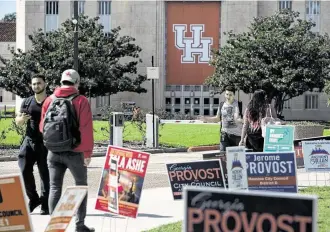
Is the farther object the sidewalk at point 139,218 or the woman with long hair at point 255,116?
the woman with long hair at point 255,116

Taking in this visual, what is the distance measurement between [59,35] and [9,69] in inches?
160

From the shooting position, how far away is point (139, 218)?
10523 millimetres

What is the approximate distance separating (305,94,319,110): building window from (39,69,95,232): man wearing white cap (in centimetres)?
5495

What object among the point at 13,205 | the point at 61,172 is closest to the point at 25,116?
the point at 61,172

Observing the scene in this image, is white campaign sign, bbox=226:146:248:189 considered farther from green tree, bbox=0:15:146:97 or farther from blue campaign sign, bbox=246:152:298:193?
green tree, bbox=0:15:146:97

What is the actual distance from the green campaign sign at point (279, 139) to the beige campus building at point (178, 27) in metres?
46.0

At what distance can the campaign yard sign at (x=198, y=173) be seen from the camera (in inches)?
389

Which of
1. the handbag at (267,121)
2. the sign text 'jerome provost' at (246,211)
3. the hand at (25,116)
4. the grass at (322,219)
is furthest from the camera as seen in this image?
the handbag at (267,121)

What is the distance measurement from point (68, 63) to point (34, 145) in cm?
3850

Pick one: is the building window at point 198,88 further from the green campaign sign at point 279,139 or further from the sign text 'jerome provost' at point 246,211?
the sign text 'jerome provost' at point 246,211

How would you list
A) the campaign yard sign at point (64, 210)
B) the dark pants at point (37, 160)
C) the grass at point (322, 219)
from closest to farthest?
the campaign yard sign at point (64, 210), the grass at point (322, 219), the dark pants at point (37, 160)

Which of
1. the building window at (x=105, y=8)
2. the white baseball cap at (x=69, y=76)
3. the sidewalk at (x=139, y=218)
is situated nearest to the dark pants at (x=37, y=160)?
the sidewalk at (x=139, y=218)


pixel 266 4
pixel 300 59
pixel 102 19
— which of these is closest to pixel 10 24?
pixel 102 19

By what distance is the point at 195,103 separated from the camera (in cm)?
6291
